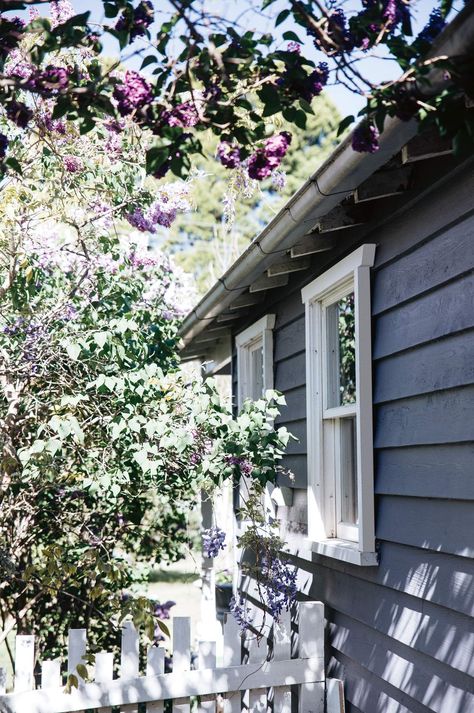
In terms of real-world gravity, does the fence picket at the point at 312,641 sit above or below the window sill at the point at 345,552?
below

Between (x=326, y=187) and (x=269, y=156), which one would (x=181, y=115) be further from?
(x=326, y=187)

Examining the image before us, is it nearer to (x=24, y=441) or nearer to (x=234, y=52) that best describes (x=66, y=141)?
(x=24, y=441)

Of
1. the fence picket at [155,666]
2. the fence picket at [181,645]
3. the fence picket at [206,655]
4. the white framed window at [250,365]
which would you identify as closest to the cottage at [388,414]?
the fence picket at [206,655]

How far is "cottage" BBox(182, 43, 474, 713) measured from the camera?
310 cm

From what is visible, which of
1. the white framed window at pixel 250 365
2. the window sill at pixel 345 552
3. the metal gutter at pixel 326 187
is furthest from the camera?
the white framed window at pixel 250 365

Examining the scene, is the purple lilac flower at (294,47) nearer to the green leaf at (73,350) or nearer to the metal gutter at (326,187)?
the metal gutter at (326,187)

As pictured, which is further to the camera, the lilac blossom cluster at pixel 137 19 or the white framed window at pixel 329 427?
the white framed window at pixel 329 427

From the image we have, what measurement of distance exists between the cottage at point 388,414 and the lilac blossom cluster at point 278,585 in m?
0.18

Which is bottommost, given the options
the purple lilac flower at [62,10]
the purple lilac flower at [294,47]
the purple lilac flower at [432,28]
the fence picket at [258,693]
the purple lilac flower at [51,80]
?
the fence picket at [258,693]

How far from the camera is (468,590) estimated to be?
2947 mm

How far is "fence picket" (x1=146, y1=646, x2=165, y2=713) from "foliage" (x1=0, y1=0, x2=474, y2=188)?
2.50 metres

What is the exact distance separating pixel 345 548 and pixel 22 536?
9.09 feet

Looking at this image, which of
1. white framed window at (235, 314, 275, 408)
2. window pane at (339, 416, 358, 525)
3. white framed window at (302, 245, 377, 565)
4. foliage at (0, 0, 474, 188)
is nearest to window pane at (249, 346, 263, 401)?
white framed window at (235, 314, 275, 408)

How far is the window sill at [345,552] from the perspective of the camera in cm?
379
